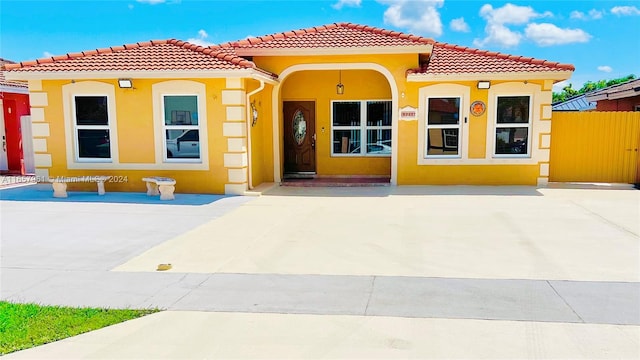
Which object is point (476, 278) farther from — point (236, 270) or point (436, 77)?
point (436, 77)

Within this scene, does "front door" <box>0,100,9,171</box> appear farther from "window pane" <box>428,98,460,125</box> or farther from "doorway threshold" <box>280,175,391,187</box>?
"window pane" <box>428,98,460,125</box>

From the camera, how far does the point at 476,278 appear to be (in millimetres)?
5969

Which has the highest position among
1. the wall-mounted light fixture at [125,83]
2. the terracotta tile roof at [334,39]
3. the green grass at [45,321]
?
the terracotta tile roof at [334,39]

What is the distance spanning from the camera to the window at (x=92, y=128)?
1280 cm

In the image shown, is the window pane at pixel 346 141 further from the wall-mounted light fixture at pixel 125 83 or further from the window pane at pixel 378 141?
the wall-mounted light fixture at pixel 125 83

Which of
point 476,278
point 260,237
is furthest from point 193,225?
point 476,278

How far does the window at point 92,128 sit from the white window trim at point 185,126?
137cm

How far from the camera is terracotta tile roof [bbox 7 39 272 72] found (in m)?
12.0

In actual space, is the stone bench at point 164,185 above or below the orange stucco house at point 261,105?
below

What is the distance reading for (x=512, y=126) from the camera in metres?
13.5

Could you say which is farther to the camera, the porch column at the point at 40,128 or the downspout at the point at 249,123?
the porch column at the point at 40,128

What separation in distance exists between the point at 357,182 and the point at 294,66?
3.60 metres

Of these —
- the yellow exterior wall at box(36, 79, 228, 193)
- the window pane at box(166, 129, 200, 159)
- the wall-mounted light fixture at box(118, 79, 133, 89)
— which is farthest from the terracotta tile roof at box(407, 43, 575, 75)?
the wall-mounted light fixture at box(118, 79, 133, 89)

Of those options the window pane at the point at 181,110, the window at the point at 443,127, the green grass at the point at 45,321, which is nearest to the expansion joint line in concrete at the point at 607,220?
the window at the point at 443,127
